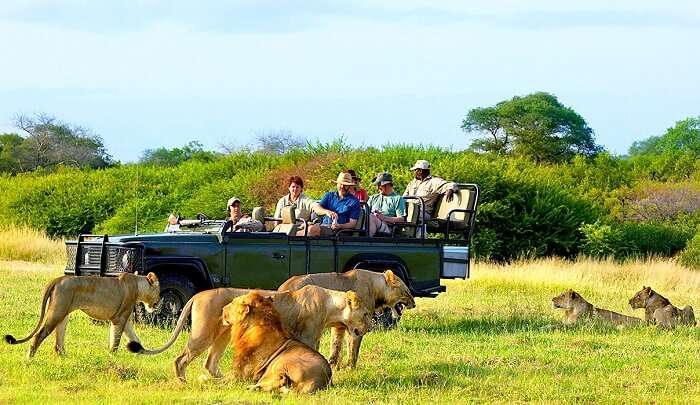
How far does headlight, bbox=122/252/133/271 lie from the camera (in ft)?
39.9

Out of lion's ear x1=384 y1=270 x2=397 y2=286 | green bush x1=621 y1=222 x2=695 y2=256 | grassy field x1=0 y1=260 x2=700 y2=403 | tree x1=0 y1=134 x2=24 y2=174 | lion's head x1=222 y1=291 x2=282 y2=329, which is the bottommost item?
grassy field x1=0 y1=260 x2=700 y2=403

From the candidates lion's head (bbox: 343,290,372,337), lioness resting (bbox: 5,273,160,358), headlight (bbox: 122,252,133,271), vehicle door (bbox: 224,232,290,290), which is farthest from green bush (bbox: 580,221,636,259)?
lion's head (bbox: 343,290,372,337)

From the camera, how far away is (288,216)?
1340 centimetres

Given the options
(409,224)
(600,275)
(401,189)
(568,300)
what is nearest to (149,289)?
(409,224)

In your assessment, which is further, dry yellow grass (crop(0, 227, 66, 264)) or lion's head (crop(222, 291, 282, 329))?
dry yellow grass (crop(0, 227, 66, 264))

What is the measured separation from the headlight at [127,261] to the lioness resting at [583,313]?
5014 millimetres

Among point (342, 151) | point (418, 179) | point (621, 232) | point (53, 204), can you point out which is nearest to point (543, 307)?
point (418, 179)

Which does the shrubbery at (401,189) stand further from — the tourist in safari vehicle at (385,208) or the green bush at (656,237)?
the tourist in safari vehicle at (385,208)

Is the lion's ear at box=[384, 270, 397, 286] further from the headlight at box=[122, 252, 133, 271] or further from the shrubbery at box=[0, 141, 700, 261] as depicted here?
the shrubbery at box=[0, 141, 700, 261]

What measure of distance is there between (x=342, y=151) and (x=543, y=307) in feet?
56.5

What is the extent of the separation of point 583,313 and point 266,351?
608cm

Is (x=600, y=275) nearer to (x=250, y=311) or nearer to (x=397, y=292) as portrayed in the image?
(x=397, y=292)

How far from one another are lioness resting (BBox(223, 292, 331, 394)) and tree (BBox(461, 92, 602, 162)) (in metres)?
39.8

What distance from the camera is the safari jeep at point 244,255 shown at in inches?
488
